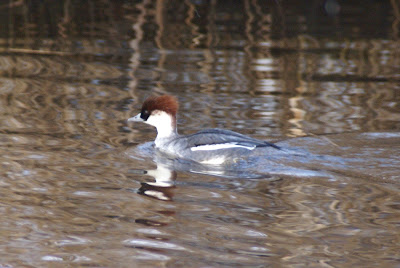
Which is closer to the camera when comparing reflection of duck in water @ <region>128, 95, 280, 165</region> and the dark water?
the dark water

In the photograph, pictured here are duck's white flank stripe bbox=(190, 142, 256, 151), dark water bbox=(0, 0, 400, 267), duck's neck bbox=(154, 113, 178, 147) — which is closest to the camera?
dark water bbox=(0, 0, 400, 267)

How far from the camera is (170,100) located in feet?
26.6

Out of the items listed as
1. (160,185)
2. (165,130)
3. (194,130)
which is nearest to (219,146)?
(165,130)

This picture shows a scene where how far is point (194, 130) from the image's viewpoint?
8.51 metres

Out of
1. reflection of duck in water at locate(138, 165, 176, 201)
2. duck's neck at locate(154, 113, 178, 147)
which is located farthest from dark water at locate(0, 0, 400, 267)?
duck's neck at locate(154, 113, 178, 147)

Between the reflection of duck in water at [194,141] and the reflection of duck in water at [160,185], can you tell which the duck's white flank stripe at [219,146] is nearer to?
the reflection of duck in water at [194,141]

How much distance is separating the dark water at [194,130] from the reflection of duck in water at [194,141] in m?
0.22

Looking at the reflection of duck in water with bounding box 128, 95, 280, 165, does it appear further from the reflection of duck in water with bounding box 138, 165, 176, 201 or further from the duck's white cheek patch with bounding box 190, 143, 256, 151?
the reflection of duck in water with bounding box 138, 165, 176, 201

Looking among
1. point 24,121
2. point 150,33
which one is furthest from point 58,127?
point 150,33

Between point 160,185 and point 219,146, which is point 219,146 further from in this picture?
point 160,185

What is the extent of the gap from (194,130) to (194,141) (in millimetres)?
1065

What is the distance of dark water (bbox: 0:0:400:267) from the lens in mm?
4969

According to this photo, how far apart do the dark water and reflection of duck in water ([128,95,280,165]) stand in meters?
0.22

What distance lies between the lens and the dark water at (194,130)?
4969 mm
